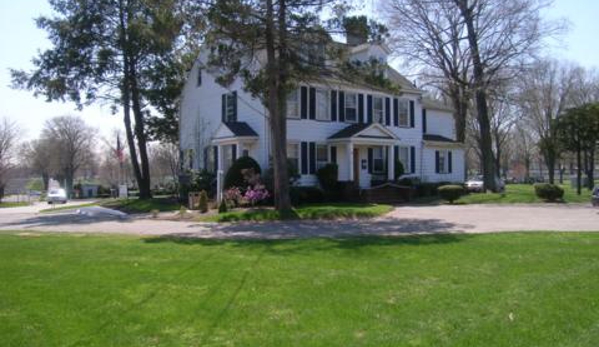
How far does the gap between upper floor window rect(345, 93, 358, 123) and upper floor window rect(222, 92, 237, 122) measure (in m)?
6.18

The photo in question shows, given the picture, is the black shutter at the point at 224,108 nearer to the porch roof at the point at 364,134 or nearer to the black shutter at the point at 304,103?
the black shutter at the point at 304,103

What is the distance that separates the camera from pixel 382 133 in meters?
29.8

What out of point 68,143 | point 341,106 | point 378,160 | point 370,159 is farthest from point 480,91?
point 68,143

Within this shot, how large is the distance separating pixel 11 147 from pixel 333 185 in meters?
45.8

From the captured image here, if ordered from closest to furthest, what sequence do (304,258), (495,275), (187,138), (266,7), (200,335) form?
(200,335)
(495,275)
(304,258)
(266,7)
(187,138)

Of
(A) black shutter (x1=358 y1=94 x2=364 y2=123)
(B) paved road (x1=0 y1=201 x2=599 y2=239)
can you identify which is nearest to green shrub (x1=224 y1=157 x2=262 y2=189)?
(B) paved road (x1=0 y1=201 x2=599 y2=239)

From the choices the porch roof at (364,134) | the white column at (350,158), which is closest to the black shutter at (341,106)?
the porch roof at (364,134)

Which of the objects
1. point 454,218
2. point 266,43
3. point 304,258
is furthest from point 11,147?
point 304,258

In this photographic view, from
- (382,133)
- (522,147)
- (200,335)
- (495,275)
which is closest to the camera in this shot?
(200,335)

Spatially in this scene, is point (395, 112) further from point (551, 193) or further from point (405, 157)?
point (551, 193)

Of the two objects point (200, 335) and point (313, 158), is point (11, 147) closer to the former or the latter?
point (313, 158)

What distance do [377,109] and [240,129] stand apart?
29.5ft

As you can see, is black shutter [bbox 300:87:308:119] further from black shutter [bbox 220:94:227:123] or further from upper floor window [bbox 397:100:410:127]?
upper floor window [bbox 397:100:410:127]

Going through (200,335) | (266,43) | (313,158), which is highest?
(266,43)
